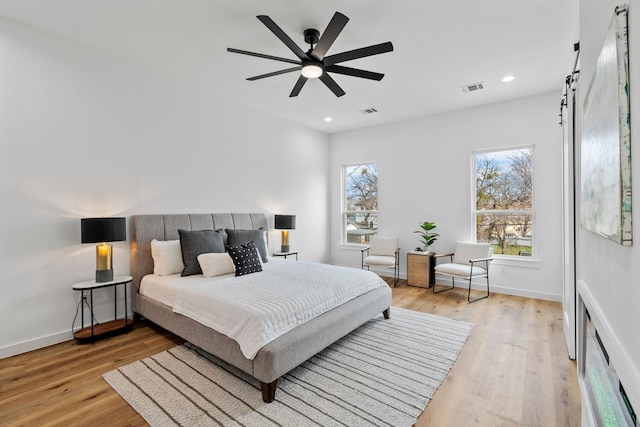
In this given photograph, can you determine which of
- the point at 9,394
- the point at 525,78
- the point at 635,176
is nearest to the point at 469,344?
the point at 635,176

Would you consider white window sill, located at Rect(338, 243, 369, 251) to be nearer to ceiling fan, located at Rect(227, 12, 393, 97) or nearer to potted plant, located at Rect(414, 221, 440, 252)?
potted plant, located at Rect(414, 221, 440, 252)

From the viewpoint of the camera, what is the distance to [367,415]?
1969mm

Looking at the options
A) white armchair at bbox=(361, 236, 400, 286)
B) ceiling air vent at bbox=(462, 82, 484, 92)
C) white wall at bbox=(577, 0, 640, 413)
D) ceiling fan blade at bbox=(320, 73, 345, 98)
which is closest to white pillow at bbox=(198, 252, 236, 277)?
ceiling fan blade at bbox=(320, 73, 345, 98)

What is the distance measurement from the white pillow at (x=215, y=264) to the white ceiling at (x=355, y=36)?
2.21 metres

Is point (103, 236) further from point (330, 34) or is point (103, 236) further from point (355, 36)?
point (355, 36)

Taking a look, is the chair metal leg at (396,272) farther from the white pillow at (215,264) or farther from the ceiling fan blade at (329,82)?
the ceiling fan blade at (329,82)

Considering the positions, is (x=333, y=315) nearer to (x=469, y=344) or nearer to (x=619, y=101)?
(x=469, y=344)

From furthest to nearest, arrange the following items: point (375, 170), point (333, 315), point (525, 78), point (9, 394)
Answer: point (375, 170) → point (525, 78) → point (333, 315) → point (9, 394)

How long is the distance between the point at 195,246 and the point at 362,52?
273 cm

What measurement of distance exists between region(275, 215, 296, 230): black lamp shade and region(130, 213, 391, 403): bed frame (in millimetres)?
666

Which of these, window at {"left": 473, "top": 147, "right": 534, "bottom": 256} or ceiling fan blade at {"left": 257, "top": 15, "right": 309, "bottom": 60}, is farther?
window at {"left": 473, "top": 147, "right": 534, "bottom": 256}

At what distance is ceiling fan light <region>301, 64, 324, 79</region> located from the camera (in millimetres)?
2701

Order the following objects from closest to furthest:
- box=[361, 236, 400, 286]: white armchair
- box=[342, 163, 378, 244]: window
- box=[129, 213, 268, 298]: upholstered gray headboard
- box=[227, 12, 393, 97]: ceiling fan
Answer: box=[227, 12, 393, 97]: ceiling fan < box=[129, 213, 268, 298]: upholstered gray headboard < box=[361, 236, 400, 286]: white armchair < box=[342, 163, 378, 244]: window

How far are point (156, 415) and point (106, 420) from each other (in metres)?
0.30
